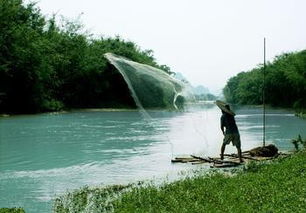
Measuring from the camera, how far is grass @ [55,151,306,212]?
10383 mm

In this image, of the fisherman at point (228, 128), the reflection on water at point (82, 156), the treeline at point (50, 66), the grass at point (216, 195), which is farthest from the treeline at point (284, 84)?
the grass at point (216, 195)

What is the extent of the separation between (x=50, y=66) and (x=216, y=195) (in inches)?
2002

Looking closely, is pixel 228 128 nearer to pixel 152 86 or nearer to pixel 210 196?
pixel 152 86

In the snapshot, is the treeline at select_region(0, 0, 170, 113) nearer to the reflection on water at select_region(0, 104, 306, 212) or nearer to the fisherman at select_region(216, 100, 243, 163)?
the reflection on water at select_region(0, 104, 306, 212)

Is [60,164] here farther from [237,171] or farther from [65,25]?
[65,25]

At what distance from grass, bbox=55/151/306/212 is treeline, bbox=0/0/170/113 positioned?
4031cm

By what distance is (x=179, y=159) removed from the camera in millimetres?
19234

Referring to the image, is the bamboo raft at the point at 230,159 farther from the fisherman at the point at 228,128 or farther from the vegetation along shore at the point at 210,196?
the vegetation along shore at the point at 210,196

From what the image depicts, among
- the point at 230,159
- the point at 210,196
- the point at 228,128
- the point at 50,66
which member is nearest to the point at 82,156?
the point at 230,159

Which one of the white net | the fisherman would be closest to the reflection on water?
the white net

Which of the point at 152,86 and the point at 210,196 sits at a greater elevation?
the point at 152,86

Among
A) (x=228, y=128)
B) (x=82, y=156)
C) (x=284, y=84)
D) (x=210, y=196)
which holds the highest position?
(x=284, y=84)

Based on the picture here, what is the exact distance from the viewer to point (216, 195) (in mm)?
11578

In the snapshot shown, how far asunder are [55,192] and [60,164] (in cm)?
581
